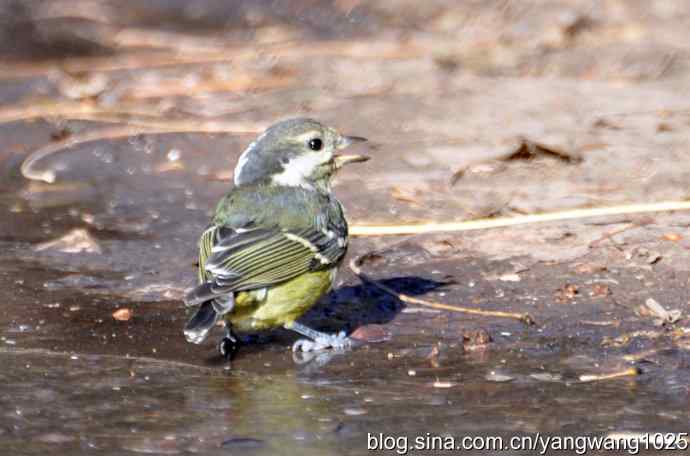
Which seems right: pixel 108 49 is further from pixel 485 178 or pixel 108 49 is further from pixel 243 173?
pixel 243 173

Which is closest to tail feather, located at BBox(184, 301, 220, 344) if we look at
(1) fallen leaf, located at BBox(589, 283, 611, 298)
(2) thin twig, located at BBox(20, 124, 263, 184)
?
(1) fallen leaf, located at BBox(589, 283, 611, 298)

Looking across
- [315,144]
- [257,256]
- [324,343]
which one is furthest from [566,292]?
[257,256]

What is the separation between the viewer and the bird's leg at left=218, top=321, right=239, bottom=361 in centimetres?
579

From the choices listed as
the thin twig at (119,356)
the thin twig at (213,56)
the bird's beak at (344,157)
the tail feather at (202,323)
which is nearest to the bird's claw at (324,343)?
the thin twig at (119,356)

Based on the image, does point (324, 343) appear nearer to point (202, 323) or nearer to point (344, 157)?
point (202, 323)

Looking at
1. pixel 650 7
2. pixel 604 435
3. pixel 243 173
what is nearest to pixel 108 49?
pixel 650 7

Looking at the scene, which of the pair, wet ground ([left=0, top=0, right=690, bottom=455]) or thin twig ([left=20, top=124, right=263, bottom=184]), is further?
thin twig ([left=20, top=124, right=263, bottom=184])

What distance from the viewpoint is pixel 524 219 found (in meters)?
7.14

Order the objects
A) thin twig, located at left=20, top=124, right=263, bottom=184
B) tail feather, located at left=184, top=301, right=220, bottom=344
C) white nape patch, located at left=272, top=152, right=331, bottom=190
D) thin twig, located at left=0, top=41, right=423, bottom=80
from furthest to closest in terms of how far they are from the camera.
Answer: thin twig, located at left=0, top=41, right=423, bottom=80
thin twig, located at left=20, top=124, right=263, bottom=184
white nape patch, located at left=272, top=152, right=331, bottom=190
tail feather, located at left=184, top=301, right=220, bottom=344

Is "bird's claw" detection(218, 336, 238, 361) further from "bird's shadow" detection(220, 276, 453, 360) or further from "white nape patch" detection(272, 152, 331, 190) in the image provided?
"white nape patch" detection(272, 152, 331, 190)

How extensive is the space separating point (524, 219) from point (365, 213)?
39.0 inches

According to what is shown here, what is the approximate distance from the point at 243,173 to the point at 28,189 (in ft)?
8.53

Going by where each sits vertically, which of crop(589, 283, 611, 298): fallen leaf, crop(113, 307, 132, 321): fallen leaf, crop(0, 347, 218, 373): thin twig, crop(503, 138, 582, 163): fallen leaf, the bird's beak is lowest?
crop(0, 347, 218, 373): thin twig

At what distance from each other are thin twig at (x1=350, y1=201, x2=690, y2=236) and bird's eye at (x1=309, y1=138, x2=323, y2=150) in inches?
38.5
